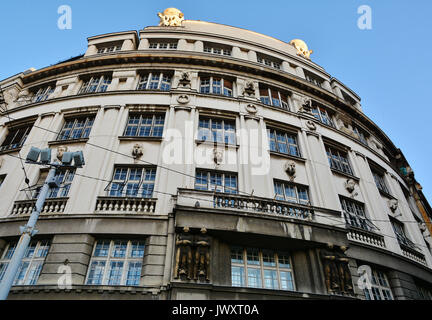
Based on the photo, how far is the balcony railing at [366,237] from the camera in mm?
Answer: 13680

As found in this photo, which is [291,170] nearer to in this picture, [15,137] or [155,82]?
[155,82]

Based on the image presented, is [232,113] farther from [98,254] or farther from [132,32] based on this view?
[132,32]

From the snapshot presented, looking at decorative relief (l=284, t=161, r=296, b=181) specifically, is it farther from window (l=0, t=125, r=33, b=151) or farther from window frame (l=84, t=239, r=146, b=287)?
window (l=0, t=125, r=33, b=151)

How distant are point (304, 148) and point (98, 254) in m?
13.3

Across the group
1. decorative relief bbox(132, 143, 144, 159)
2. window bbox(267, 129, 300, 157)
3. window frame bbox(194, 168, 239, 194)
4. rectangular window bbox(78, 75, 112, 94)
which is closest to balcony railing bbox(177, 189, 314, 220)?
window frame bbox(194, 168, 239, 194)

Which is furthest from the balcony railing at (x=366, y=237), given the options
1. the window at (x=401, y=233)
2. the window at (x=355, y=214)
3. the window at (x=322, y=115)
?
the window at (x=322, y=115)

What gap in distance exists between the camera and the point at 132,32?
74.3 feet

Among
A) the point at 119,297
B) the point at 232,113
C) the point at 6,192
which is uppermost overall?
the point at 232,113

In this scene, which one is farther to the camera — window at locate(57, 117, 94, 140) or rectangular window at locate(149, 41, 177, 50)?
rectangular window at locate(149, 41, 177, 50)

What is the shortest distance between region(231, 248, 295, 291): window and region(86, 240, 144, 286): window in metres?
4.10

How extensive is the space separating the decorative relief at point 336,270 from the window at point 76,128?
1454 cm

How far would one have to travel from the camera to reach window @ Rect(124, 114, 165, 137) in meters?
15.7

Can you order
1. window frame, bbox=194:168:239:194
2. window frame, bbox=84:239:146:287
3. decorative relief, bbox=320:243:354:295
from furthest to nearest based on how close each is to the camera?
1. window frame, bbox=194:168:239:194
2. decorative relief, bbox=320:243:354:295
3. window frame, bbox=84:239:146:287

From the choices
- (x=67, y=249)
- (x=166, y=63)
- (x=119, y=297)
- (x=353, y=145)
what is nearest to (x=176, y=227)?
(x=119, y=297)
